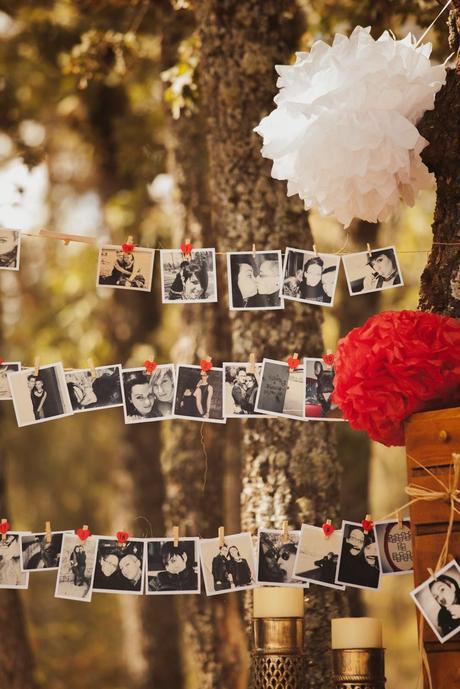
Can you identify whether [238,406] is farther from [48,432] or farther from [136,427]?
[48,432]

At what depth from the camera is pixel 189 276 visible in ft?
10.2

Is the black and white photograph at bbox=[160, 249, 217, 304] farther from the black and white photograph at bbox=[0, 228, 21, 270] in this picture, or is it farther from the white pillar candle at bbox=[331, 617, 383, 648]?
the white pillar candle at bbox=[331, 617, 383, 648]

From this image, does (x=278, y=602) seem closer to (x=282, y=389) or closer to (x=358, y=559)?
(x=358, y=559)

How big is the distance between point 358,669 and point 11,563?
1.16 meters

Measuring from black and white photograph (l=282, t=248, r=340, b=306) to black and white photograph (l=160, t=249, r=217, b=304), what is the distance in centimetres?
24

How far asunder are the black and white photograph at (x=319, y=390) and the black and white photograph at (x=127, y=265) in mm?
581

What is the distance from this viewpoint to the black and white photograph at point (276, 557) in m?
3.01

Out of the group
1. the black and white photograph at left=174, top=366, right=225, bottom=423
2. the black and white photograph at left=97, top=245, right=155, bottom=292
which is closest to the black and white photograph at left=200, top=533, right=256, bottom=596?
the black and white photograph at left=174, top=366, right=225, bottom=423

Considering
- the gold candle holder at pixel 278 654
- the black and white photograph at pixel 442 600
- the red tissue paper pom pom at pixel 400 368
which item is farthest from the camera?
the gold candle holder at pixel 278 654

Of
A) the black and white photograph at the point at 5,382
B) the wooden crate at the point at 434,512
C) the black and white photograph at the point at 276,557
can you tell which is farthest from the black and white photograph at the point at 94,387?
the wooden crate at the point at 434,512

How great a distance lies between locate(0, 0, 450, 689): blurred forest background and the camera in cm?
420

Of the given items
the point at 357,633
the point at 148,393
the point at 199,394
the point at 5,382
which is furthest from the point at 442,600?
the point at 5,382

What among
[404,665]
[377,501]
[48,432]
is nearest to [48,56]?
[48,432]

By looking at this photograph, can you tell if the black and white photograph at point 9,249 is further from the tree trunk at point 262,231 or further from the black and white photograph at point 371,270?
the black and white photograph at point 371,270
